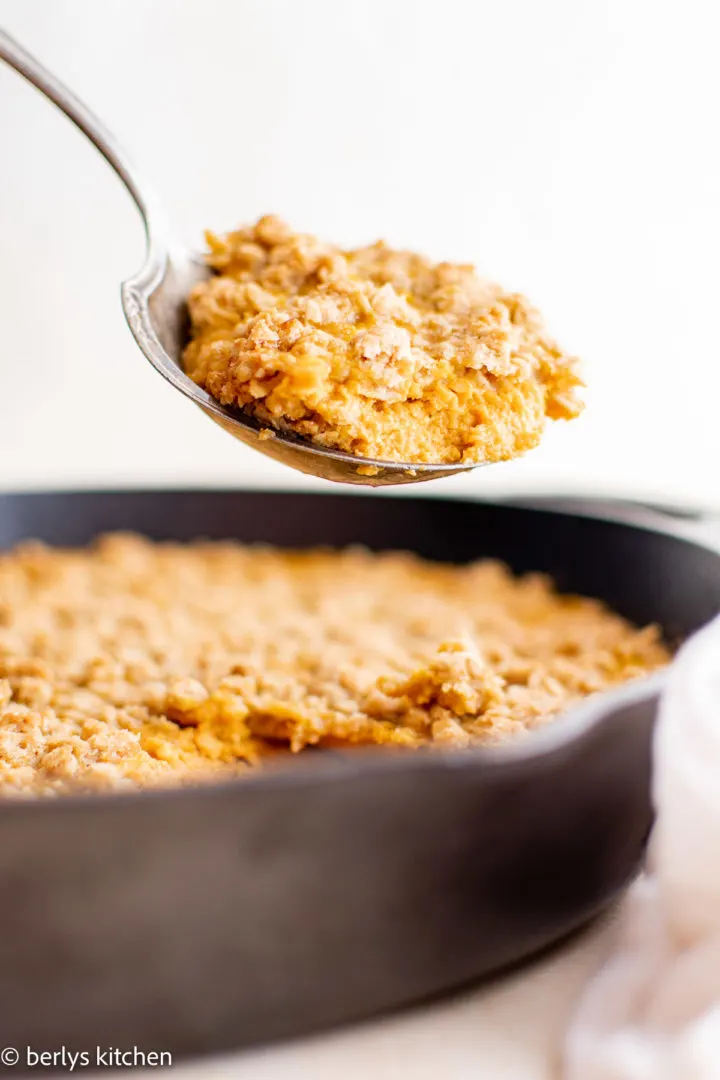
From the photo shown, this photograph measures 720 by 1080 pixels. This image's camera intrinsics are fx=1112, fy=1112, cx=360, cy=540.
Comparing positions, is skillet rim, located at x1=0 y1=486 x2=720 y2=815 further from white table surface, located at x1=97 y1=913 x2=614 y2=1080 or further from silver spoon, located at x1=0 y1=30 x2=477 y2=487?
silver spoon, located at x1=0 y1=30 x2=477 y2=487

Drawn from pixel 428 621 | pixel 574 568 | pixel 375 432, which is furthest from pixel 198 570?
pixel 375 432

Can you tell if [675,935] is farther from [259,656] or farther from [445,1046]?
[259,656]

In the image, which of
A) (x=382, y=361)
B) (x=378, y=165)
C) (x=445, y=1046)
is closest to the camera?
(x=445, y=1046)

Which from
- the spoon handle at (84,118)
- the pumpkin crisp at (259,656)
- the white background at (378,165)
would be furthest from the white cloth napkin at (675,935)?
the white background at (378,165)

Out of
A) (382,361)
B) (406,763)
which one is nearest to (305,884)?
(406,763)

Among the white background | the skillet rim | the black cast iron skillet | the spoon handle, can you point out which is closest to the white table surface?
the black cast iron skillet
